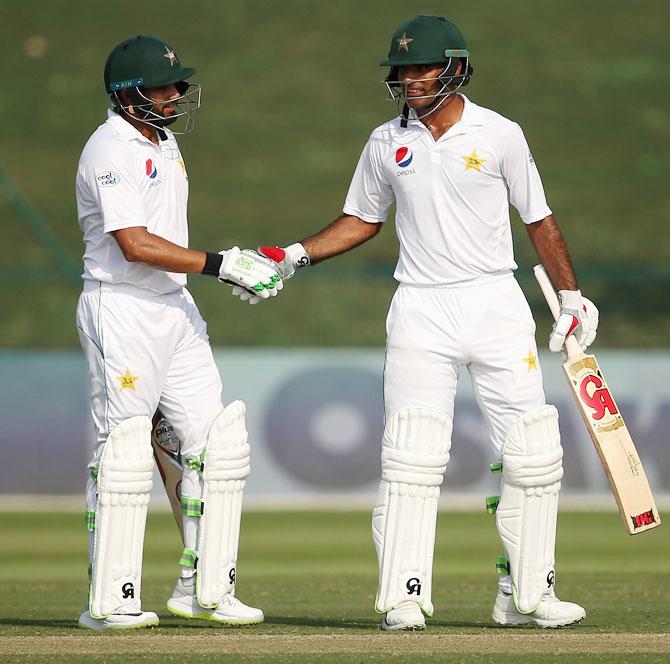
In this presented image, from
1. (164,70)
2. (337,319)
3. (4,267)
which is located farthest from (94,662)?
(4,267)

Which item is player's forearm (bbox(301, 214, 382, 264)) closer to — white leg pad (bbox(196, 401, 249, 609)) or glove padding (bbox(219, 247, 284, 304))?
glove padding (bbox(219, 247, 284, 304))

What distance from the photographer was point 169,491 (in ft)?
16.0

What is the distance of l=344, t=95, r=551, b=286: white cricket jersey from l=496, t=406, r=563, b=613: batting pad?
51cm

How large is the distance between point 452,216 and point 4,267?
441 inches

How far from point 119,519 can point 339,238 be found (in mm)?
1185

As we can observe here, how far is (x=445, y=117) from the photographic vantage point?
453 cm

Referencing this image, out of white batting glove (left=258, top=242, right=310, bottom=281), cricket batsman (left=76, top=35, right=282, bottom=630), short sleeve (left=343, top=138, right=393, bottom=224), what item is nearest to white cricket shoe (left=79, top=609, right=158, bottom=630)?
cricket batsman (left=76, top=35, right=282, bottom=630)

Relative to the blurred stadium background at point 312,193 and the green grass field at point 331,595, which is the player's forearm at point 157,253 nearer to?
the green grass field at point 331,595

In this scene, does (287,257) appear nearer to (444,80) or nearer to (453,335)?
(453,335)

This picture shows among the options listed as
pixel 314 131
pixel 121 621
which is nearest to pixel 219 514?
pixel 121 621

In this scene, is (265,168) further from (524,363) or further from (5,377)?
(524,363)

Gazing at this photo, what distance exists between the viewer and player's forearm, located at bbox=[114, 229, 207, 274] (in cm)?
439

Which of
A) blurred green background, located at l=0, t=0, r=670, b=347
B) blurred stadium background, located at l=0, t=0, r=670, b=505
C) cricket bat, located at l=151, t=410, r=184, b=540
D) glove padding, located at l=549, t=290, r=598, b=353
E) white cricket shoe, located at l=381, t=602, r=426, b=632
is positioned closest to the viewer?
white cricket shoe, located at l=381, t=602, r=426, b=632

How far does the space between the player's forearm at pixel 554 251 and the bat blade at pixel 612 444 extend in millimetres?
242
